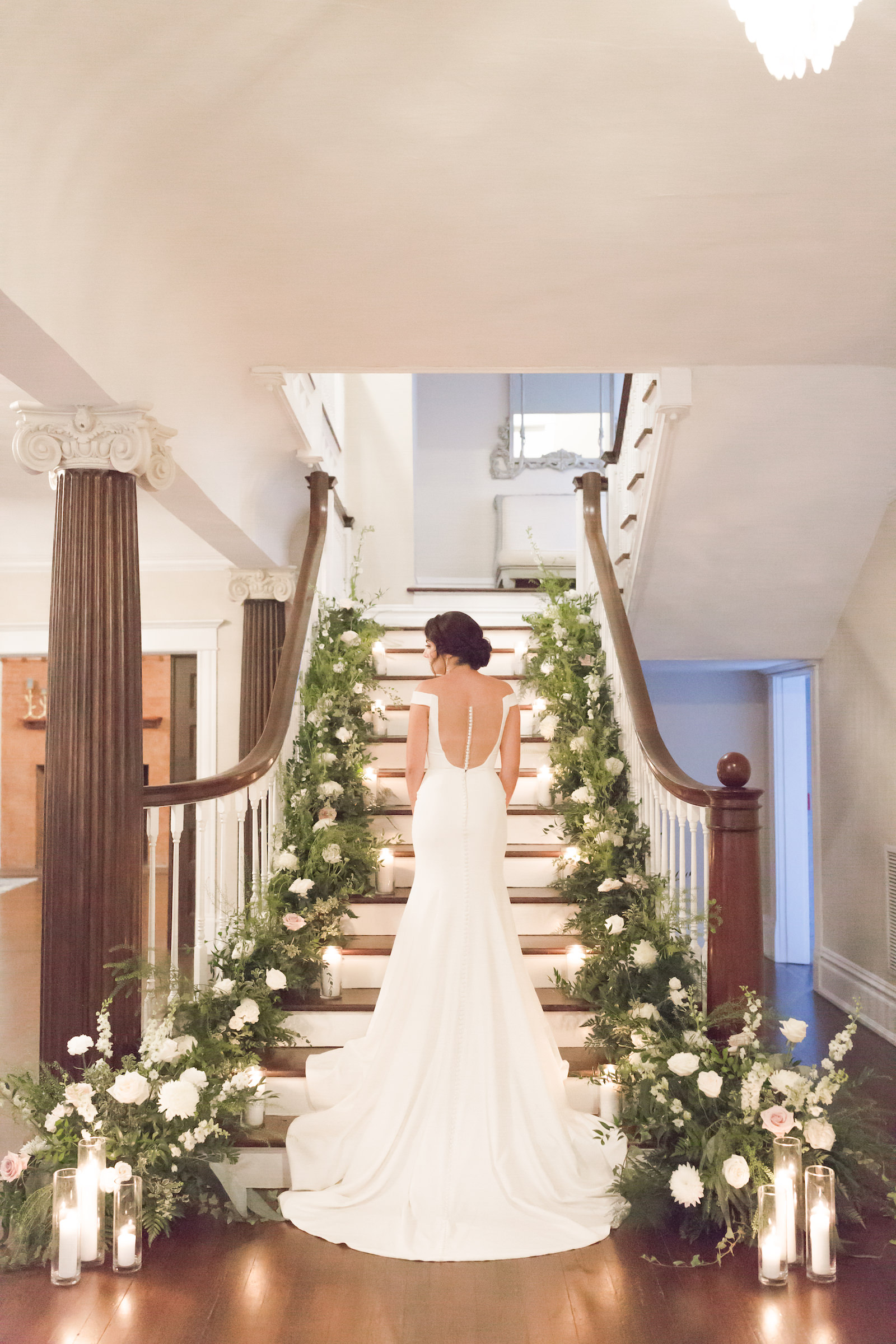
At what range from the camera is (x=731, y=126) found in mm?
2371

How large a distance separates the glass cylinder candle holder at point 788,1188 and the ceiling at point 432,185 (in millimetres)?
2501

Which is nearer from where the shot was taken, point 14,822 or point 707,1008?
point 707,1008

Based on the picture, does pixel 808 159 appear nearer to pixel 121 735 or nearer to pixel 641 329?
pixel 641 329

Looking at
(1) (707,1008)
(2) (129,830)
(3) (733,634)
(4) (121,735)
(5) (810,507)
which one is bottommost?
(1) (707,1008)

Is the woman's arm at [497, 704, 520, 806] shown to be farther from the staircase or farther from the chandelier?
the chandelier

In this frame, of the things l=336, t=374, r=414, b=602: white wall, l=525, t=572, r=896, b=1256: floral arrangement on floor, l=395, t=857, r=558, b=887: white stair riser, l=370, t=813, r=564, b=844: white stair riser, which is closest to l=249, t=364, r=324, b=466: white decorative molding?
l=336, t=374, r=414, b=602: white wall

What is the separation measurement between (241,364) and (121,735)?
5.05 feet

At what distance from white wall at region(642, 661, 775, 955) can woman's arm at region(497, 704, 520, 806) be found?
14.7 ft

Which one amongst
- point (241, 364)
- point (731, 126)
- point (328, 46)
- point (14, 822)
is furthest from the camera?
point (14, 822)

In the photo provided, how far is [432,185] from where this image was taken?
262 cm

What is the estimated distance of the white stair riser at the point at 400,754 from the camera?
5.42 m

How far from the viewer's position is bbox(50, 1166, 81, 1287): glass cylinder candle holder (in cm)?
265

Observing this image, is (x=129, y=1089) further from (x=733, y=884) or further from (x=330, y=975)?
(x=733, y=884)

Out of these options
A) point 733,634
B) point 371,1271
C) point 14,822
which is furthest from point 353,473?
point 14,822
